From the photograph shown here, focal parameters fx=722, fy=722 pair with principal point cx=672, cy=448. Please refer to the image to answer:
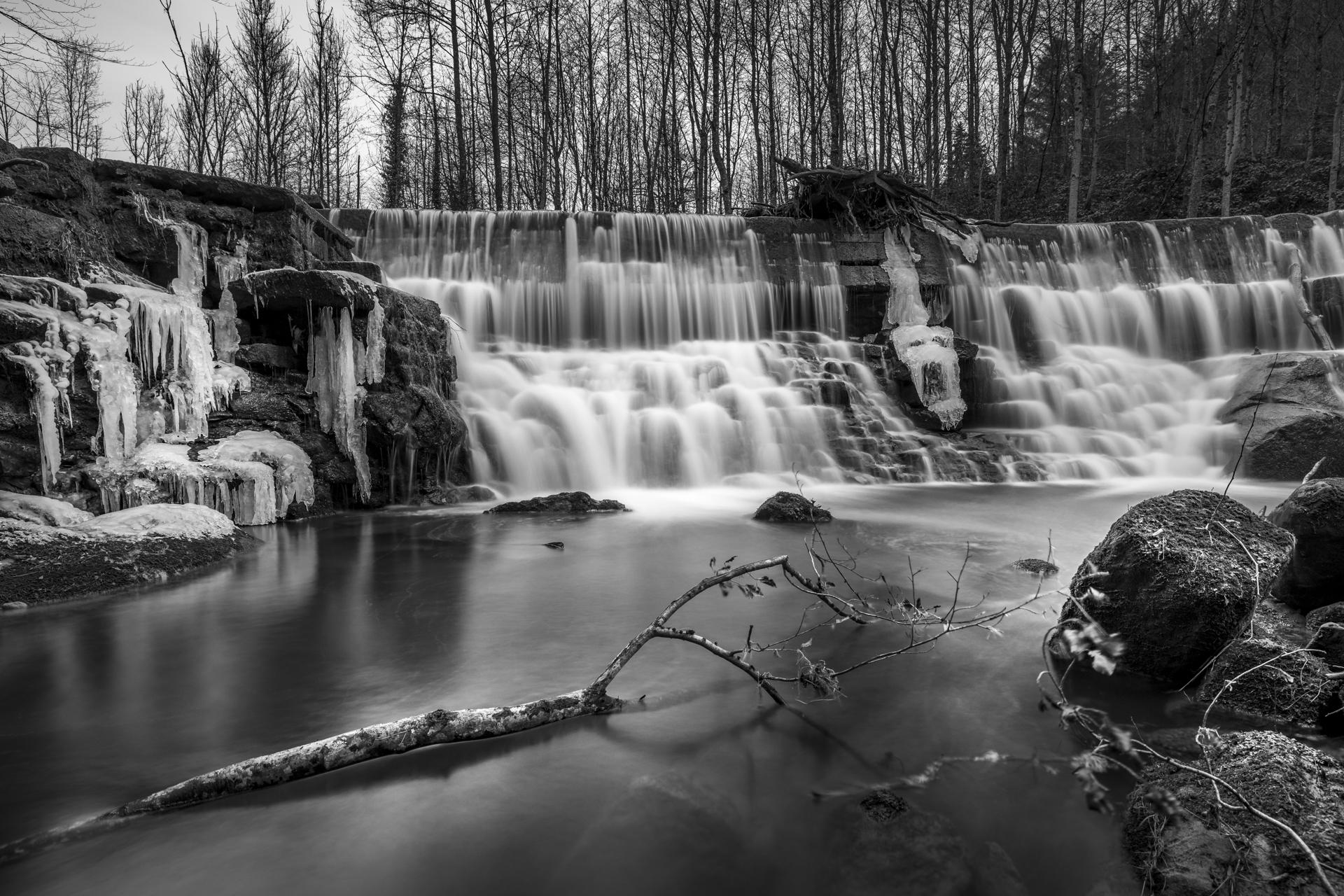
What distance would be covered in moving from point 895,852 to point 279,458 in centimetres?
735

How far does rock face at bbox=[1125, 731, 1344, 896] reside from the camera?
1.74 meters

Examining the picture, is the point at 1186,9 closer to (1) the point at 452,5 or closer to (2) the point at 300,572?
(1) the point at 452,5

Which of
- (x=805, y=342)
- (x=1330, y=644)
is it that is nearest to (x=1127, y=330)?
(x=805, y=342)

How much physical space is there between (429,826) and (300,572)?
3954 mm

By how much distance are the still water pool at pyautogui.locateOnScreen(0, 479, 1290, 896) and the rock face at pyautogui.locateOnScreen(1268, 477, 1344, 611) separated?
2.76 feet

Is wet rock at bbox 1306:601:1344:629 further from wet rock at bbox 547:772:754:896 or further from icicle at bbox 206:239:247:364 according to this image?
icicle at bbox 206:239:247:364

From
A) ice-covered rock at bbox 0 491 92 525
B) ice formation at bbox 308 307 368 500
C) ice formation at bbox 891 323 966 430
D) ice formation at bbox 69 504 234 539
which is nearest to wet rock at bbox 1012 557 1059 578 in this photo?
ice formation at bbox 891 323 966 430

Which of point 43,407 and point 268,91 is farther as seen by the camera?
point 268,91

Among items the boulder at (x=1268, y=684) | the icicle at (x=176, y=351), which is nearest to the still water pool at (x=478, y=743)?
the boulder at (x=1268, y=684)

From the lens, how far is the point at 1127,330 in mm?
13742

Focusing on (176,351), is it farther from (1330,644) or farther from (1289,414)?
(1289,414)

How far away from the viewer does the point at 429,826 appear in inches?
90.8

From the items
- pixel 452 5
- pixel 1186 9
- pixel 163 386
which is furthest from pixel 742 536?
pixel 1186 9

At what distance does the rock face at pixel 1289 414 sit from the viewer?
904 centimetres
